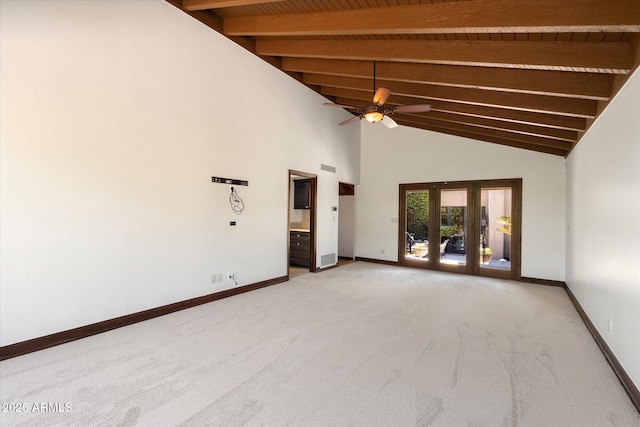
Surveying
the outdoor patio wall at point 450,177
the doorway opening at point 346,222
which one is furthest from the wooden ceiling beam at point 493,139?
the doorway opening at point 346,222

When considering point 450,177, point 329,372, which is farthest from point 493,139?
point 329,372

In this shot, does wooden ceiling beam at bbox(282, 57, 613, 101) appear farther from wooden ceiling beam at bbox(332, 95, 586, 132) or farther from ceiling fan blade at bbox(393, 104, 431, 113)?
wooden ceiling beam at bbox(332, 95, 586, 132)

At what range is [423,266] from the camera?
7355 millimetres

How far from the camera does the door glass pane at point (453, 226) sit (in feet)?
22.4

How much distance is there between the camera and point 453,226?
6922mm

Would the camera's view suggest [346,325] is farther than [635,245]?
Yes

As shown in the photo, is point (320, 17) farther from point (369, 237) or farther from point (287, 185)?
point (369, 237)

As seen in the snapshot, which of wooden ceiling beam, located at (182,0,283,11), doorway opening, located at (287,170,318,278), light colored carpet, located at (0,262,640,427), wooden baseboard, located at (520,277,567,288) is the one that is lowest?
light colored carpet, located at (0,262,640,427)

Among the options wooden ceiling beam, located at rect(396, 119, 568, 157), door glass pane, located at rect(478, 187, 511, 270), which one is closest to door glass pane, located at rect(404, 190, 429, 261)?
door glass pane, located at rect(478, 187, 511, 270)

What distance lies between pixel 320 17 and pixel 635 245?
3759 millimetres

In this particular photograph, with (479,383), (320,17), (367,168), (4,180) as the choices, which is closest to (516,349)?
(479,383)

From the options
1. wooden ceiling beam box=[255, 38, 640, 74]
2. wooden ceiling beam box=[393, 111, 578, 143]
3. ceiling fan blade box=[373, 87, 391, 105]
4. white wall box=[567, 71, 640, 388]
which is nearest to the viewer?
white wall box=[567, 71, 640, 388]

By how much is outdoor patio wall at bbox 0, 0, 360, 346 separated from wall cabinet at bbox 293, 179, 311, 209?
2.07m

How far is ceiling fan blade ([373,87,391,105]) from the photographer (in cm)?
406
